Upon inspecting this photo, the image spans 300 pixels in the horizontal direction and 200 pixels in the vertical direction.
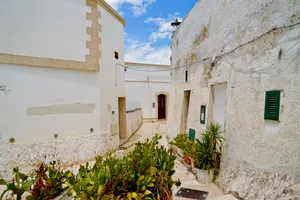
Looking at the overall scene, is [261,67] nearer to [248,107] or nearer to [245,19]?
[248,107]

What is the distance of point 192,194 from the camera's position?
3381 millimetres

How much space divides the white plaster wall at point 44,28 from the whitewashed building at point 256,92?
4170 mm

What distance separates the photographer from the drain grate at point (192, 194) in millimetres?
3269

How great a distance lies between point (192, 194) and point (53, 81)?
490 centimetres

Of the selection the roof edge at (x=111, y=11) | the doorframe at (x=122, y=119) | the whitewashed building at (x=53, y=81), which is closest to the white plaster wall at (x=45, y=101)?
the whitewashed building at (x=53, y=81)

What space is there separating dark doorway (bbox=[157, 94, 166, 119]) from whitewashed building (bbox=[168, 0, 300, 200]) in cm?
1116

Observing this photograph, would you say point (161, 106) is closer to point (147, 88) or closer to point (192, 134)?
point (147, 88)

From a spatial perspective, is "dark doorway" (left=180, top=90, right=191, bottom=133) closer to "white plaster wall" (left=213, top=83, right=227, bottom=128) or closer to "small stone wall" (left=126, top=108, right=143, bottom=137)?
"white plaster wall" (left=213, top=83, right=227, bottom=128)

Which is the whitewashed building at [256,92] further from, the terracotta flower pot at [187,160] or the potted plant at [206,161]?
the terracotta flower pot at [187,160]

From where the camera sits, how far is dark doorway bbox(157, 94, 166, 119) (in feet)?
53.1

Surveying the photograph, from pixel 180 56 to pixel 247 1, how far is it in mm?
4146

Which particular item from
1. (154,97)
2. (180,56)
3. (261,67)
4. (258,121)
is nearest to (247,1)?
(261,67)

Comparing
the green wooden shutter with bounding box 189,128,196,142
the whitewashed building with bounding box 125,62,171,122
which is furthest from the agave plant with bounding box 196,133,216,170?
the whitewashed building with bounding box 125,62,171,122

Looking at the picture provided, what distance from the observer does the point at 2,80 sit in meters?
4.60
